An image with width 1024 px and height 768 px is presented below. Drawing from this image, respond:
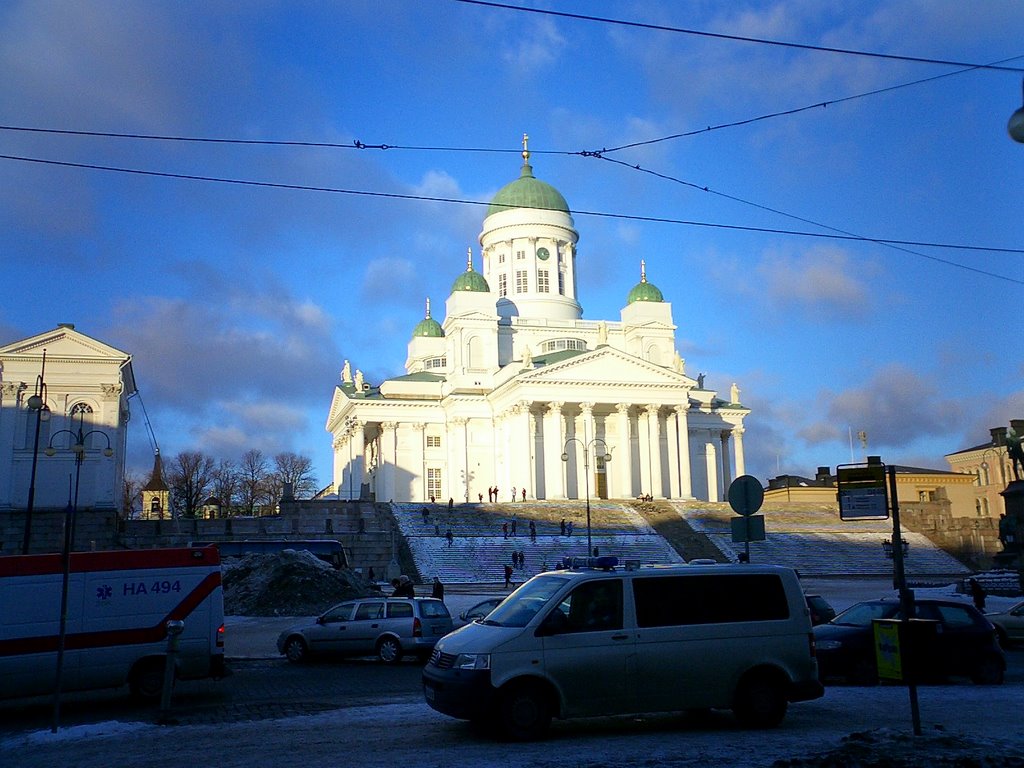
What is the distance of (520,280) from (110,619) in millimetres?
74936

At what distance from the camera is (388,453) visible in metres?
79.9

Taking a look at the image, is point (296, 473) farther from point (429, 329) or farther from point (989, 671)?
point (989, 671)

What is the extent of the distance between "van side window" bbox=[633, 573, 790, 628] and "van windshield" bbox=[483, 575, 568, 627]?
972 mm

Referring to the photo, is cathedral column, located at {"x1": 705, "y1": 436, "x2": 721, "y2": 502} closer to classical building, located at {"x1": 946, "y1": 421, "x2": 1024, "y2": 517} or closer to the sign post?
classical building, located at {"x1": 946, "y1": 421, "x2": 1024, "y2": 517}

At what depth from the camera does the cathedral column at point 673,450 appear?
75875mm

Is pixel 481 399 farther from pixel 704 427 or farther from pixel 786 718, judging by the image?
pixel 786 718

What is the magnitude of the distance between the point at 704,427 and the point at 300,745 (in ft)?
254

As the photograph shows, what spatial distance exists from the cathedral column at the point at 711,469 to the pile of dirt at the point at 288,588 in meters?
55.4

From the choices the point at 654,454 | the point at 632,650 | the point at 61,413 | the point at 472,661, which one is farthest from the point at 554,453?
the point at 472,661

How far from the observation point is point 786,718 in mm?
12406

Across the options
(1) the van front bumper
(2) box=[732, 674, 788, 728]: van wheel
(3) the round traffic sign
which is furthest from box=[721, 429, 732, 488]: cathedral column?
(1) the van front bumper

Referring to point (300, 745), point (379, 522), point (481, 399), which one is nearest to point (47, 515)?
point (379, 522)

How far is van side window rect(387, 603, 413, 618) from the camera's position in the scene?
2052 centimetres

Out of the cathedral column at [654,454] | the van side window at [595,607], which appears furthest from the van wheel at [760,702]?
the cathedral column at [654,454]
